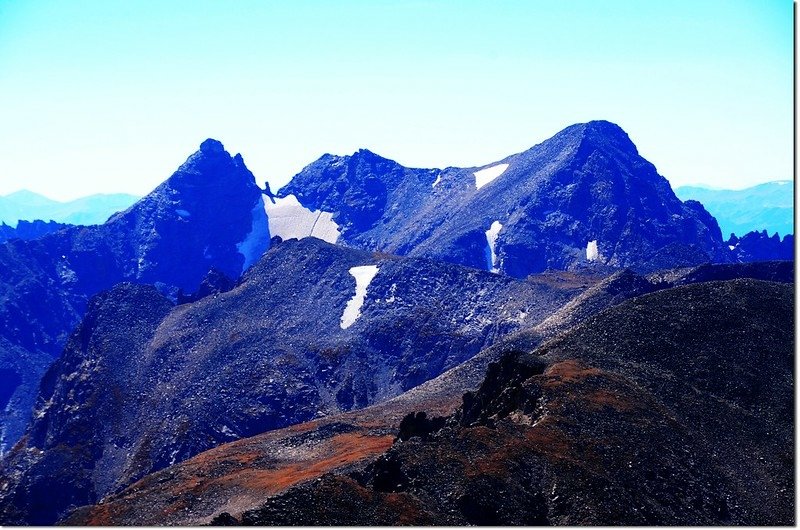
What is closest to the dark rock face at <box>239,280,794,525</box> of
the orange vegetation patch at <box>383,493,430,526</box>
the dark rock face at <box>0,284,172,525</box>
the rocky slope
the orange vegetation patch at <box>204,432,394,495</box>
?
the orange vegetation patch at <box>383,493,430,526</box>

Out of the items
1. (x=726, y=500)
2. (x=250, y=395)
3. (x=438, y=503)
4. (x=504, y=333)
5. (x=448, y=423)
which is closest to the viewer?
(x=438, y=503)

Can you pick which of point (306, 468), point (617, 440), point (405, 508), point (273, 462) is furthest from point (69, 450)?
point (617, 440)

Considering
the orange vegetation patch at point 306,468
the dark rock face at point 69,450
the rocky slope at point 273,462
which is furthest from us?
the dark rock face at point 69,450

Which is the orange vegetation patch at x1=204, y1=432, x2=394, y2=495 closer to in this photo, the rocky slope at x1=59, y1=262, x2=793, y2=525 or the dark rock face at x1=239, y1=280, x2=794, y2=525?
the rocky slope at x1=59, y1=262, x2=793, y2=525

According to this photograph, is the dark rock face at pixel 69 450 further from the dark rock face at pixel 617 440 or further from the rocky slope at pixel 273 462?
the dark rock face at pixel 617 440

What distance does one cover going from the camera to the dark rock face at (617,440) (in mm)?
73125

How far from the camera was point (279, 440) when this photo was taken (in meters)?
127

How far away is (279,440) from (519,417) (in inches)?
1871

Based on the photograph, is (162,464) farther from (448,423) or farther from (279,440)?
(448,423)

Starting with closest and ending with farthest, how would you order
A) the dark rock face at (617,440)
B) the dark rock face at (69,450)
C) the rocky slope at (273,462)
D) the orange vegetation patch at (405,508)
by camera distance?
the orange vegetation patch at (405,508), the dark rock face at (617,440), the rocky slope at (273,462), the dark rock face at (69,450)

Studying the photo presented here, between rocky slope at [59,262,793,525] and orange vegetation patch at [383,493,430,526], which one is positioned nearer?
orange vegetation patch at [383,493,430,526]

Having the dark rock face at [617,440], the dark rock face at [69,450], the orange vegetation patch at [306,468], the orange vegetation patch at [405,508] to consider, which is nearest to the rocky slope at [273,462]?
the orange vegetation patch at [306,468]

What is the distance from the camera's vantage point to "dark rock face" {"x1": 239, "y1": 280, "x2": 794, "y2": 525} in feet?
240

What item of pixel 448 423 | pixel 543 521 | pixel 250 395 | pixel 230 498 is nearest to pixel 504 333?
pixel 250 395
